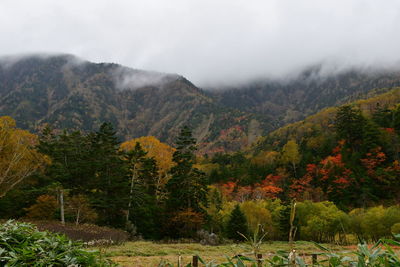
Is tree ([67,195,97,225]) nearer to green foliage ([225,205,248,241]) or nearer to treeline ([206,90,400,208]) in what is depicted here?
green foliage ([225,205,248,241])

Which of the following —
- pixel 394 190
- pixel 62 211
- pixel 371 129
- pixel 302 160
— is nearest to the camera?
pixel 62 211

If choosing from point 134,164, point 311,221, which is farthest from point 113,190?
point 311,221

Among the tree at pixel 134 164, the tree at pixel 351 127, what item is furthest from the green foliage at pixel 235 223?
the tree at pixel 351 127

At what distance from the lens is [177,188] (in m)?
30.5

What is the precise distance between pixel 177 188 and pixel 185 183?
3.99 feet

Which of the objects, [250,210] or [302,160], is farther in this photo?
[302,160]

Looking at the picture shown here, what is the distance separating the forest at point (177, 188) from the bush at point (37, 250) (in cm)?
1390

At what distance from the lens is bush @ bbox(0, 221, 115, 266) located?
2.16 metres

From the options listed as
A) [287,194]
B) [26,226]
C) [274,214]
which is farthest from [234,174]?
[26,226]

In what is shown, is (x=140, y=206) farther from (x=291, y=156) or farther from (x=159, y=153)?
(x=291, y=156)

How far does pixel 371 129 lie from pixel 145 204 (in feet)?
138

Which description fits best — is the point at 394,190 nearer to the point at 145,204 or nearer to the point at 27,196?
the point at 145,204

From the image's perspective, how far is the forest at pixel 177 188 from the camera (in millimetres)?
26812

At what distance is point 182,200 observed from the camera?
29.8 m
